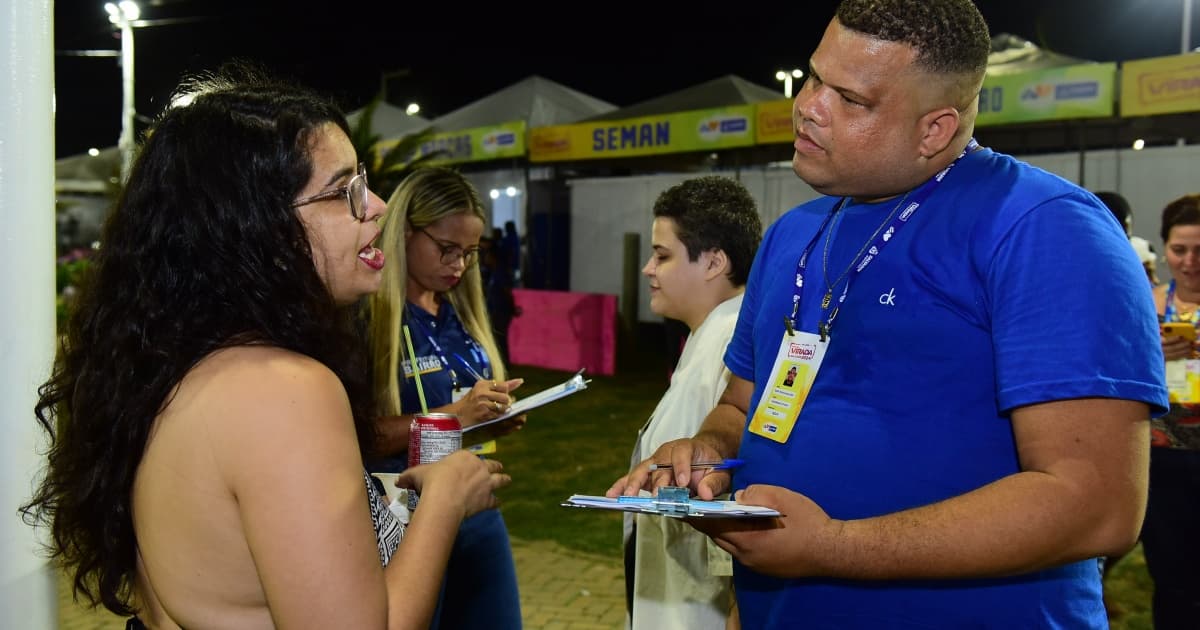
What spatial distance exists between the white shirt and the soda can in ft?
3.07

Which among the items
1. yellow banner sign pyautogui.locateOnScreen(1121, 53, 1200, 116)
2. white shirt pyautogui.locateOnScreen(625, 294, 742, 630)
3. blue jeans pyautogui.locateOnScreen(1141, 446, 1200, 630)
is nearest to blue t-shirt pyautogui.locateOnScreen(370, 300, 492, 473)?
white shirt pyautogui.locateOnScreen(625, 294, 742, 630)

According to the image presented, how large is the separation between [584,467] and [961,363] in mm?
6656

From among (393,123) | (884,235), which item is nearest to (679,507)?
(884,235)

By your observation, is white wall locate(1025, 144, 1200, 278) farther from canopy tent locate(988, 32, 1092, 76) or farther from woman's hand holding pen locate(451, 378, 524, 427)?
woman's hand holding pen locate(451, 378, 524, 427)

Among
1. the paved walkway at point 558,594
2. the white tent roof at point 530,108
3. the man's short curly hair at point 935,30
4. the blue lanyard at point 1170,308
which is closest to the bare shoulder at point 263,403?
the man's short curly hair at point 935,30

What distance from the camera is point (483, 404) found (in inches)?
122

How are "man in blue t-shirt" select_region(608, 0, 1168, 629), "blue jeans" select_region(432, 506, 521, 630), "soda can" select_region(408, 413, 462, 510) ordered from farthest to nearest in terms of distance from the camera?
"blue jeans" select_region(432, 506, 521, 630) < "soda can" select_region(408, 413, 462, 510) < "man in blue t-shirt" select_region(608, 0, 1168, 629)

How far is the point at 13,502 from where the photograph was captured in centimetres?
248

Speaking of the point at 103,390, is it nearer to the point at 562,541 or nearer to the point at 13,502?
the point at 13,502

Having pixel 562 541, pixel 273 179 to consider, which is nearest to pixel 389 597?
pixel 273 179

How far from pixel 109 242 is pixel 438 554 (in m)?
0.81

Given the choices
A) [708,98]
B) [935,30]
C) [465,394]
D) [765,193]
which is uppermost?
[708,98]

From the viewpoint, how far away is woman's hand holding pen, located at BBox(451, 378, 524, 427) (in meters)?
3.09

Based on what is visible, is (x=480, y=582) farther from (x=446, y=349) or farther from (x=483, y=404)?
(x=446, y=349)
